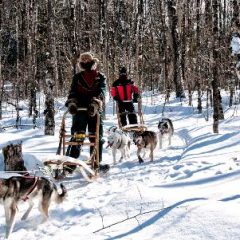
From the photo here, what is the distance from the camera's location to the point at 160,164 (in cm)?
769

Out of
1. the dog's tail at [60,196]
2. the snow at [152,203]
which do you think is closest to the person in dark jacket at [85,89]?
the snow at [152,203]

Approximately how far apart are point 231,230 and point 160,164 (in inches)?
167

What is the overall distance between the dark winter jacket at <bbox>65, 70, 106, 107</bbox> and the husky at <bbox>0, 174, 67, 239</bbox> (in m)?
2.17

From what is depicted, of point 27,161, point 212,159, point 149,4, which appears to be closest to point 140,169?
point 212,159

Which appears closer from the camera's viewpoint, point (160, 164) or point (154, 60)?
point (160, 164)

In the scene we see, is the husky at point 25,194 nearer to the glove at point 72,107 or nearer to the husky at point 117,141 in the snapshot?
the glove at point 72,107

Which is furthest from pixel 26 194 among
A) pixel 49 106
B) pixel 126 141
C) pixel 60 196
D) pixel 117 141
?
pixel 49 106

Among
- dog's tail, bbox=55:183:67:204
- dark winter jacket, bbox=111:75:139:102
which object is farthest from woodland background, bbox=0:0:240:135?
dog's tail, bbox=55:183:67:204

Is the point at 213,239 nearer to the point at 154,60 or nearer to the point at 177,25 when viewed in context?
the point at 177,25

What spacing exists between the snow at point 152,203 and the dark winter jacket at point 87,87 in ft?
3.65

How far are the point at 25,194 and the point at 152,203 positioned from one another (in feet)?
4.08

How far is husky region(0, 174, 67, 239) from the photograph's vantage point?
4383 millimetres

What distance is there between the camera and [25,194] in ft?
15.1

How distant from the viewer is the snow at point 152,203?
3719 mm
